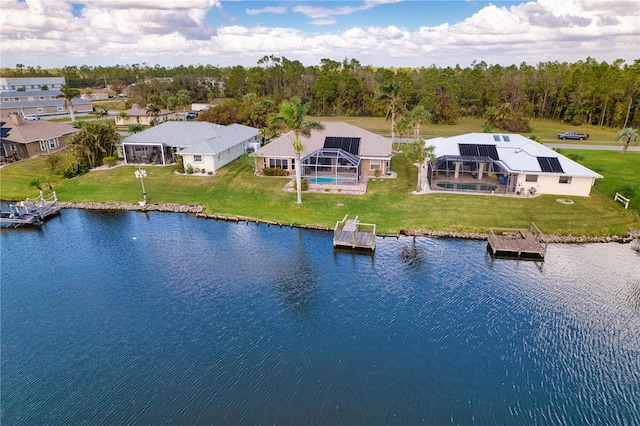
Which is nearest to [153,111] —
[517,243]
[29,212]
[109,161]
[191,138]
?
[109,161]

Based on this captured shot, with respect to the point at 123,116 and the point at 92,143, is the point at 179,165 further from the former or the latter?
the point at 123,116

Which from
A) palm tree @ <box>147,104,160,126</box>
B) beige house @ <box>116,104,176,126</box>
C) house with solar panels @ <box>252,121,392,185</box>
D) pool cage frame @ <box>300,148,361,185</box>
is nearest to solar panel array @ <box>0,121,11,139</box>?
palm tree @ <box>147,104,160,126</box>

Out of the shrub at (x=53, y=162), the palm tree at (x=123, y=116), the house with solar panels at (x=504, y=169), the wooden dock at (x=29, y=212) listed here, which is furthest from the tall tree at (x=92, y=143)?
the house with solar panels at (x=504, y=169)

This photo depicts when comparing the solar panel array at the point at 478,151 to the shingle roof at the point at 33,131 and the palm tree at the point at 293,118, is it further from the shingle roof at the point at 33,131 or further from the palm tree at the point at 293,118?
the shingle roof at the point at 33,131

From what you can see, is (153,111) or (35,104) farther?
(35,104)

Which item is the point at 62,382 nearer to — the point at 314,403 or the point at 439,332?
the point at 314,403

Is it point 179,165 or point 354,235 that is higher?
point 179,165
